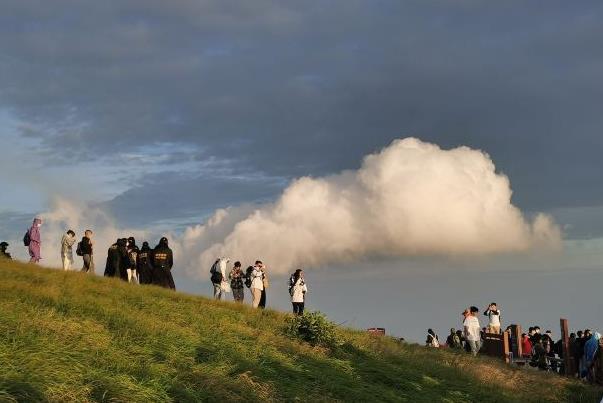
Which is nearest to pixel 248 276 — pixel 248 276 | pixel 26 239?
pixel 248 276

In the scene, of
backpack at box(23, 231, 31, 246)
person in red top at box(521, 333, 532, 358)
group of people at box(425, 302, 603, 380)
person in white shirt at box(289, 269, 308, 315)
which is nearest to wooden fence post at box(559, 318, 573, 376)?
group of people at box(425, 302, 603, 380)

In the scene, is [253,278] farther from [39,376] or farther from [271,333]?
[39,376]

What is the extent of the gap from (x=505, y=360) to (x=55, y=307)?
64.2 ft

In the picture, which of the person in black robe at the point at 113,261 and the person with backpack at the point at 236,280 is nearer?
the person in black robe at the point at 113,261

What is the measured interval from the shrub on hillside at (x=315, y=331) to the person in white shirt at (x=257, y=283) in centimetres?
637

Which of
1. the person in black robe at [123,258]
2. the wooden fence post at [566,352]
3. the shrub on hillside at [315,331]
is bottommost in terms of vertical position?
the wooden fence post at [566,352]

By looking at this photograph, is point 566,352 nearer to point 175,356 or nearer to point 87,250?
point 87,250

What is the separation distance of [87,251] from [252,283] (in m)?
5.28

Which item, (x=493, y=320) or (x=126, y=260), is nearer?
(x=126, y=260)

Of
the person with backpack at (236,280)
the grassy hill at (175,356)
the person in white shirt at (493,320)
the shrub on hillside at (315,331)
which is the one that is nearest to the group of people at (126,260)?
the person with backpack at (236,280)

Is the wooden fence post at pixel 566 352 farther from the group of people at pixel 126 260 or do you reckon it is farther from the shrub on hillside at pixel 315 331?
the group of people at pixel 126 260

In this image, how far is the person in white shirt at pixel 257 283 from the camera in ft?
77.2

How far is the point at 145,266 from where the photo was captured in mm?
23047

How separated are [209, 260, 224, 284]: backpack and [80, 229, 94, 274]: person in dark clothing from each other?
3738mm
